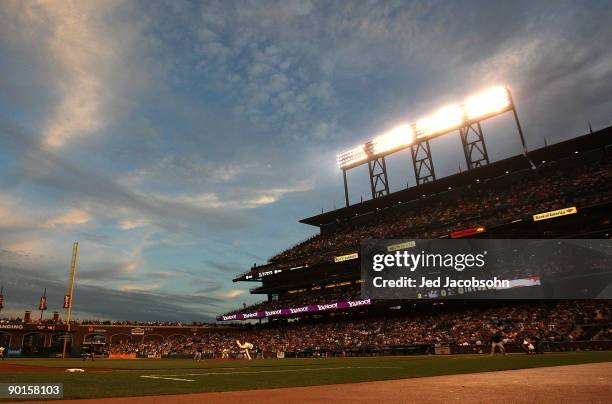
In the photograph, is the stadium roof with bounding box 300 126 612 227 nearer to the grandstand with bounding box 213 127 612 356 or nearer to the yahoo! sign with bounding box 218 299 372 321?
the grandstand with bounding box 213 127 612 356

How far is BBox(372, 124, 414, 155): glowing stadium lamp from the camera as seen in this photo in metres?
55.1

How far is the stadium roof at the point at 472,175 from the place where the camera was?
4494 centimetres

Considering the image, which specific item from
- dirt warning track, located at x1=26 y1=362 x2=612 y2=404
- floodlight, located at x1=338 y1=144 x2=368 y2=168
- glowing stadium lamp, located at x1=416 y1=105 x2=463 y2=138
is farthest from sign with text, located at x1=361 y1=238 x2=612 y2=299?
dirt warning track, located at x1=26 y1=362 x2=612 y2=404

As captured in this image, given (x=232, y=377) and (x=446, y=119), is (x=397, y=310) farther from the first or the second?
(x=232, y=377)

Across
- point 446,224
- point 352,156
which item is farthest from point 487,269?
point 352,156

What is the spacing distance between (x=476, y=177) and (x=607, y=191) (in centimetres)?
1803

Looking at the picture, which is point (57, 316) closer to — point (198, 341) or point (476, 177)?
point (198, 341)

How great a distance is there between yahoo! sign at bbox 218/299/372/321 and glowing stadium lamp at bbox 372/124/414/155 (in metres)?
21.0

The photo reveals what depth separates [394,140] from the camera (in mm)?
56500

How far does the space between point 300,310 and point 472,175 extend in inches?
1091

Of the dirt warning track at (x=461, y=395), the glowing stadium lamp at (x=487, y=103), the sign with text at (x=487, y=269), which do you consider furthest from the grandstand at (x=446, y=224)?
the dirt warning track at (x=461, y=395)

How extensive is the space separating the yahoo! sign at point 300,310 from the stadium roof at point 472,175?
1787 centimetres

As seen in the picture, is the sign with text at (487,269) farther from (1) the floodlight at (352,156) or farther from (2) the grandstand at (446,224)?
(1) the floodlight at (352,156)

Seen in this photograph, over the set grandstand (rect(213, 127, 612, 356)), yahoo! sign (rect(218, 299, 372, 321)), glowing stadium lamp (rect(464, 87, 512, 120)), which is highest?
glowing stadium lamp (rect(464, 87, 512, 120))
